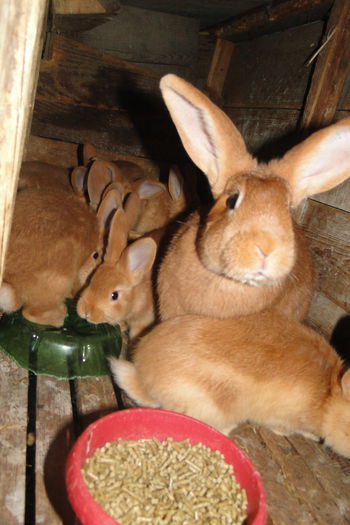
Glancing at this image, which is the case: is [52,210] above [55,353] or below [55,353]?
above

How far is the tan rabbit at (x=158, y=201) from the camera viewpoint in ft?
13.6

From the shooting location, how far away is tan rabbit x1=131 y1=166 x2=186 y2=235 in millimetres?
4133

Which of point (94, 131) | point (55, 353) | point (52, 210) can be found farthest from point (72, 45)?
point (55, 353)

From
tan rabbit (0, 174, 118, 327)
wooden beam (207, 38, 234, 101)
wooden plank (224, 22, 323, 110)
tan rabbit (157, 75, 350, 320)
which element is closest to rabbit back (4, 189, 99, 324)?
tan rabbit (0, 174, 118, 327)

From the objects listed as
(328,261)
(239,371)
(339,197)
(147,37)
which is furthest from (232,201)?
(147,37)

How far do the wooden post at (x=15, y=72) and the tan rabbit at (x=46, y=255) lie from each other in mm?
1383

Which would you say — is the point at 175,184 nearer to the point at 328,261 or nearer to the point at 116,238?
the point at 116,238

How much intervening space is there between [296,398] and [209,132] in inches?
52.5

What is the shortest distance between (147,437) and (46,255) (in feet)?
4.46

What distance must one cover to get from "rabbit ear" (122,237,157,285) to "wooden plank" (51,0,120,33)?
141cm

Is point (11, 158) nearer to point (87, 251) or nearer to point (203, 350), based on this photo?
point (203, 350)

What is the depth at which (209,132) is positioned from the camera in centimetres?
221

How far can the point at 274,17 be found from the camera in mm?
3488

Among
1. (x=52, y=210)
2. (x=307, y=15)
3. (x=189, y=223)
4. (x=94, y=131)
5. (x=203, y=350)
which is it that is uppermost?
(x=307, y=15)
